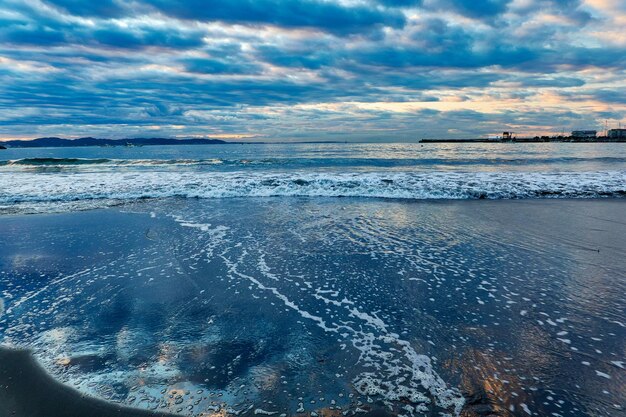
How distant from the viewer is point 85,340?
4312 mm

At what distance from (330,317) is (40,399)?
3.26 meters

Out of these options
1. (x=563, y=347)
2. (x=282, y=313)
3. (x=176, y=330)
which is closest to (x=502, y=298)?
(x=563, y=347)

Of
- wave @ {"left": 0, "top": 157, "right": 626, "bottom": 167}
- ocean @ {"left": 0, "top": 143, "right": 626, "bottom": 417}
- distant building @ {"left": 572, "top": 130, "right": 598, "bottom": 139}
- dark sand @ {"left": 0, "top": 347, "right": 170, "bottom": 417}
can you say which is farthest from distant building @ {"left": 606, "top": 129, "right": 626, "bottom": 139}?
dark sand @ {"left": 0, "top": 347, "right": 170, "bottom": 417}

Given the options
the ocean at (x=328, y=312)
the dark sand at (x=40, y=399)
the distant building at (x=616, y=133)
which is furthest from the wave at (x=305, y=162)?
the distant building at (x=616, y=133)

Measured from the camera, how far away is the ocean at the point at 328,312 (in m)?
3.33

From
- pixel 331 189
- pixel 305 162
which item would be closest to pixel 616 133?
pixel 305 162

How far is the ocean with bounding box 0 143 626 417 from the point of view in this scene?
3334 millimetres

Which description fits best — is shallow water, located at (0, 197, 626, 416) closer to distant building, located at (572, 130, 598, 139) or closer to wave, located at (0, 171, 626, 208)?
wave, located at (0, 171, 626, 208)

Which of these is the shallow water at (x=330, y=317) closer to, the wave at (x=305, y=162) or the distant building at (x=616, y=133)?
the wave at (x=305, y=162)

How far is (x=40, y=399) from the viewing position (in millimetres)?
3312

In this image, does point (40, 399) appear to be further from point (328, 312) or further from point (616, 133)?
point (616, 133)

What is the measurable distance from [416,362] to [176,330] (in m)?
2.99

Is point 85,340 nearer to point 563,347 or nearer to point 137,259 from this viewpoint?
point 137,259

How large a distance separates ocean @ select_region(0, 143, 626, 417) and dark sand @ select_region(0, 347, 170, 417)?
0.11 m
